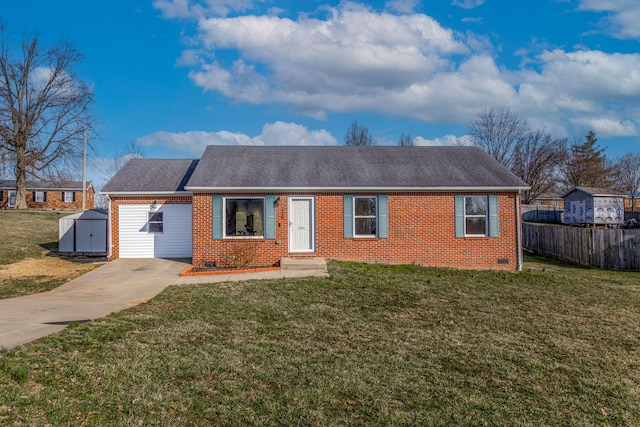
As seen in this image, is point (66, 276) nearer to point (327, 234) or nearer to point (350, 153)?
point (327, 234)

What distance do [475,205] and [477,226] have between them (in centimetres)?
73

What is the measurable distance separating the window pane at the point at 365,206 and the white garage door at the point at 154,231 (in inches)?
248

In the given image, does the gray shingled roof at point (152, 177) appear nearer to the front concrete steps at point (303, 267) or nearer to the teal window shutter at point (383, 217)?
the front concrete steps at point (303, 267)

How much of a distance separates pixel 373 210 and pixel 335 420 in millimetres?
9822

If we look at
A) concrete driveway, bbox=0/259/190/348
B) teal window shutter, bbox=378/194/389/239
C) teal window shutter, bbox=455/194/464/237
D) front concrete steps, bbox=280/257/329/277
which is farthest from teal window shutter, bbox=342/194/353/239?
concrete driveway, bbox=0/259/190/348

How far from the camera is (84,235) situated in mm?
15305

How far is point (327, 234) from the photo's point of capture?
497 inches

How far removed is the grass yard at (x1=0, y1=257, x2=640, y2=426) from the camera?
350 cm

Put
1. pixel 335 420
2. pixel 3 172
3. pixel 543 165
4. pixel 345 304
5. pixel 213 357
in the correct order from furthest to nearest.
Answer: pixel 543 165
pixel 3 172
pixel 345 304
pixel 213 357
pixel 335 420

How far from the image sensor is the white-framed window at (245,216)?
12445 millimetres

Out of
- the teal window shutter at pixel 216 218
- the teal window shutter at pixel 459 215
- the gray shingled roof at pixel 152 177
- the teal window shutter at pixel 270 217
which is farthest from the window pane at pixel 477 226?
the gray shingled roof at pixel 152 177

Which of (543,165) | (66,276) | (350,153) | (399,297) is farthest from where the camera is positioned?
(543,165)

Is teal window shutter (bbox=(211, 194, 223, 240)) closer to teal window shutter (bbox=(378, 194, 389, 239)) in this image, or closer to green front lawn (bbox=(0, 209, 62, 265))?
teal window shutter (bbox=(378, 194, 389, 239))

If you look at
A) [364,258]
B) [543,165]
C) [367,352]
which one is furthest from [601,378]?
[543,165]
